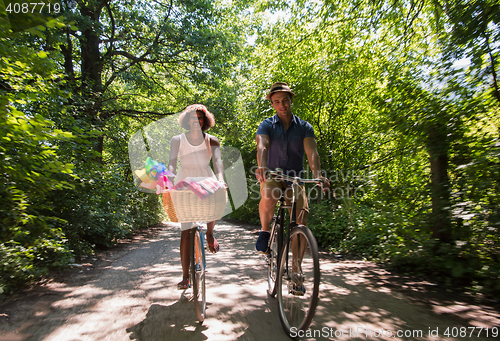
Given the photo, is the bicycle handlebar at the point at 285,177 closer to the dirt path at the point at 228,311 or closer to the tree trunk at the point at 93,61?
the dirt path at the point at 228,311

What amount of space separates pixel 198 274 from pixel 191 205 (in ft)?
2.32

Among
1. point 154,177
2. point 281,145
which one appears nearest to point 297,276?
point 281,145

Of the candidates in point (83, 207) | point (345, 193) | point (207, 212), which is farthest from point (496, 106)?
point (83, 207)

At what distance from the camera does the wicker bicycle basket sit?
279cm

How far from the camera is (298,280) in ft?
8.63

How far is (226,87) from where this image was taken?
12625 millimetres

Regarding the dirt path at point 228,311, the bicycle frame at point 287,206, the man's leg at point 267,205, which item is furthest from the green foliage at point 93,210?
the bicycle frame at point 287,206

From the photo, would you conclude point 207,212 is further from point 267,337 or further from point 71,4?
point 71,4

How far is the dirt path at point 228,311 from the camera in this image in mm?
2623

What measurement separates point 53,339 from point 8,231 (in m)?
1.86

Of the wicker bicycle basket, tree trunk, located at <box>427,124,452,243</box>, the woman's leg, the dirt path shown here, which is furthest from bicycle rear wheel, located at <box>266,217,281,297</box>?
tree trunk, located at <box>427,124,452,243</box>

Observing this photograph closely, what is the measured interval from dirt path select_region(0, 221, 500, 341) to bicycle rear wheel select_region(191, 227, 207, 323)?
160 millimetres

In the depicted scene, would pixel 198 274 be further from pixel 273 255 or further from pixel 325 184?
pixel 325 184

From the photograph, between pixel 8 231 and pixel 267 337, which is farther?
pixel 8 231
